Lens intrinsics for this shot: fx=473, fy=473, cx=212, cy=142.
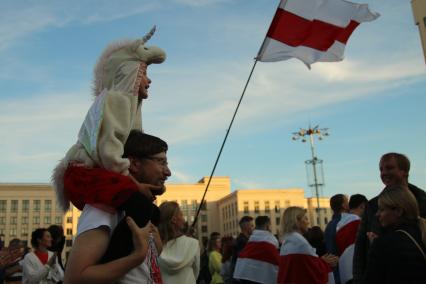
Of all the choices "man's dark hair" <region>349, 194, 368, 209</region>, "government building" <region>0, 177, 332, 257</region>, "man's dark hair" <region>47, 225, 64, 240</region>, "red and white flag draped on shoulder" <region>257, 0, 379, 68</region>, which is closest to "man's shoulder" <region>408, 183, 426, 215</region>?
"man's dark hair" <region>349, 194, 368, 209</region>

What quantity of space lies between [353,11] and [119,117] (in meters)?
5.69

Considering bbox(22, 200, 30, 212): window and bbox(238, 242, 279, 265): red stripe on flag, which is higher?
bbox(22, 200, 30, 212): window

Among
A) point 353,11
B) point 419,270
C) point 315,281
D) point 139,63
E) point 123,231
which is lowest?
point 315,281

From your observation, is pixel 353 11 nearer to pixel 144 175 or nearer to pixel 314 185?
pixel 144 175

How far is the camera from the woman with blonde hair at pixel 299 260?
18.5 ft

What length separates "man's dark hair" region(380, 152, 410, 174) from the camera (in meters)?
4.36

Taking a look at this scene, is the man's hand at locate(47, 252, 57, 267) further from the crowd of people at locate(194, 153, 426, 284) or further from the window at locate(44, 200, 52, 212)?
the window at locate(44, 200, 52, 212)

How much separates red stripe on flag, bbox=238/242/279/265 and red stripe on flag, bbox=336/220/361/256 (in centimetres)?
102

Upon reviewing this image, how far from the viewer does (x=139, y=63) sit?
250cm

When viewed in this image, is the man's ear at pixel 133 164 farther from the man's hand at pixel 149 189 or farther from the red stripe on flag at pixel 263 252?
the red stripe on flag at pixel 263 252

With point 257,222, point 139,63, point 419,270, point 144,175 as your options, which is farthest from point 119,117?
point 257,222

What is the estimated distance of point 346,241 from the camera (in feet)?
19.8

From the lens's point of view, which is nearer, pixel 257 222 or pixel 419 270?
pixel 419 270

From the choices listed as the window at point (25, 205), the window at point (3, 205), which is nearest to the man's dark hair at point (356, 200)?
the window at point (25, 205)
